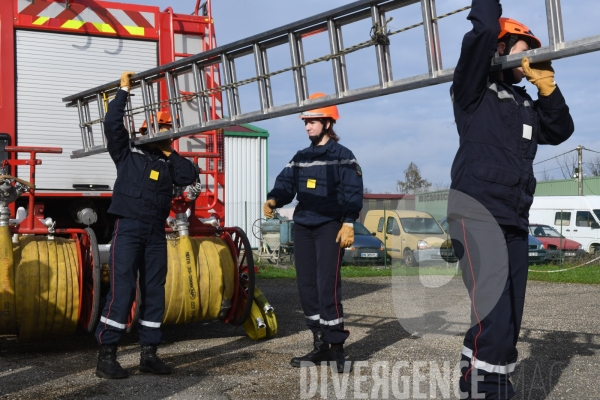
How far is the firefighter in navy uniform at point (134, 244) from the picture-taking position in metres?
5.16

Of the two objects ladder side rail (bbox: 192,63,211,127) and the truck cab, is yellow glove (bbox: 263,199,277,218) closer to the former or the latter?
ladder side rail (bbox: 192,63,211,127)

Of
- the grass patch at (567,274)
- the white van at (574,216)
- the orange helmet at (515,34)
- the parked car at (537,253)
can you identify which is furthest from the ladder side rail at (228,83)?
the white van at (574,216)

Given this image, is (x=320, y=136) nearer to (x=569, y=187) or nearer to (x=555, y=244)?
(x=555, y=244)

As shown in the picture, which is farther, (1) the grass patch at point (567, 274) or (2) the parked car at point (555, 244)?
(2) the parked car at point (555, 244)

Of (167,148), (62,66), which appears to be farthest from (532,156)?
(62,66)

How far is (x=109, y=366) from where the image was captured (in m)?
5.05

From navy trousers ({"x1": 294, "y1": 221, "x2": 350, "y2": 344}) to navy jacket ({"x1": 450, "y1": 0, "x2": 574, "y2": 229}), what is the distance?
2008 millimetres

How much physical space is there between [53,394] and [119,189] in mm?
1533

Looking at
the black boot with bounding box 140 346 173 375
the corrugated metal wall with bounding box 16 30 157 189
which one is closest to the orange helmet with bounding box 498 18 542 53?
the black boot with bounding box 140 346 173 375

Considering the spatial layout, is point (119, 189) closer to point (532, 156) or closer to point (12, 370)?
point (12, 370)

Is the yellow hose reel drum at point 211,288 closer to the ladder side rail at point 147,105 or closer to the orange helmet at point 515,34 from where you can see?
the ladder side rail at point 147,105

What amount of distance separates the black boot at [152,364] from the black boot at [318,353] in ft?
3.11

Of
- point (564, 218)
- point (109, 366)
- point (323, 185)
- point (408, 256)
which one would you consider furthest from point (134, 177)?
point (564, 218)

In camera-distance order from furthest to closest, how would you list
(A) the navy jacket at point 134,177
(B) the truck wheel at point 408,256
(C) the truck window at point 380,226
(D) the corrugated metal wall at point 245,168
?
(D) the corrugated metal wall at point 245,168 → (C) the truck window at point 380,226 → (B) the truck wheel at point 408,256 → (A) the navy jacket at point 134,177
